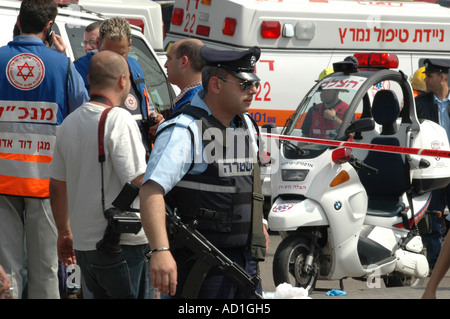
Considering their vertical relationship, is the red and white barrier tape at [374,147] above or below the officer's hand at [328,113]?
below

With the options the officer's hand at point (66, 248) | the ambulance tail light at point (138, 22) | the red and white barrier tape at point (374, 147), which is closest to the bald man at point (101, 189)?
the officer's hand at point (66, 248)

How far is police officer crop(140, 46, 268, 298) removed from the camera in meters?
3.98

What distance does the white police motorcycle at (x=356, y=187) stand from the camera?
22.9 feet

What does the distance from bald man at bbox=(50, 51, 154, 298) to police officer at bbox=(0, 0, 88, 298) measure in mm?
567

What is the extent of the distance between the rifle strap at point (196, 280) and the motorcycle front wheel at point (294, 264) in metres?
2.87

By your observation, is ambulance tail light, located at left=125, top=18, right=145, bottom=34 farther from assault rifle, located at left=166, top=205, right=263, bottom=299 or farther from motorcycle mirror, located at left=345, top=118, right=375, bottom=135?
assault rifle, located at left=166, top=205, right=263, bottom=299

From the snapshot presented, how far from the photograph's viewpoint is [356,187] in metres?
7.18

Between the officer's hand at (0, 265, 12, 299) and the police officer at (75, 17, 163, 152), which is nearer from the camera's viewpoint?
the officer's hand at (0, 265, 12, 299)

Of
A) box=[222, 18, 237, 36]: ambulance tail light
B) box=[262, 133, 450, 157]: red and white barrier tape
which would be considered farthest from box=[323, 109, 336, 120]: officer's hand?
box=[222, 18, 237, 36]: ambulance tail light

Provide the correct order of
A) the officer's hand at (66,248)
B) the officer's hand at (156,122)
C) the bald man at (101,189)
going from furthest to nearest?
the officer's hand at (156,122) → the officer's hand at (66,248) → the bald man at (101,189)

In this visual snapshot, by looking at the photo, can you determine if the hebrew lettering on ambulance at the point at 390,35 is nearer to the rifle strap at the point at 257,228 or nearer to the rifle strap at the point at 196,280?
the rifle strap at the point at 257,228

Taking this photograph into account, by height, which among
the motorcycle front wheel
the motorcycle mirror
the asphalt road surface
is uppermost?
the motorcycle mirror

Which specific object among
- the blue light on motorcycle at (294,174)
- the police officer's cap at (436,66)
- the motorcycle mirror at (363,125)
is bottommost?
the blue light on motorcycle at (294,174)
